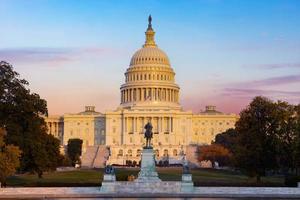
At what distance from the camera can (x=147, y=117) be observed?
166m

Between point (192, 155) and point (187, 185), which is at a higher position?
point (192, 155)

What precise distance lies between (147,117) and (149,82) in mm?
10162

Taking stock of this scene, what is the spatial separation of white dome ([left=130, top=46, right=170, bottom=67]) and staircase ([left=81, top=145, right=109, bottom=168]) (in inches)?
1193

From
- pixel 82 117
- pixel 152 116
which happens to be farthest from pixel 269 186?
pixel 82 117

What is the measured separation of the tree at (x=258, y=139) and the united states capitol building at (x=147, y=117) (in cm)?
9349

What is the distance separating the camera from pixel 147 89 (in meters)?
172

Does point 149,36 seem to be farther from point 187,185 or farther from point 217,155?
point 187,185

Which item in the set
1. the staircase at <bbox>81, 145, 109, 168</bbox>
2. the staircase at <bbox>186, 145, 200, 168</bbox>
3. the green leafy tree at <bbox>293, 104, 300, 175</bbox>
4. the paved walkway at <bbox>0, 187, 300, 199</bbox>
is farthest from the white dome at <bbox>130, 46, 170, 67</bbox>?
the paved walkway at <bbox>0, 187, 300, 199</bbox>

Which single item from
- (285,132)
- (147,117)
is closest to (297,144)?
(285,132)

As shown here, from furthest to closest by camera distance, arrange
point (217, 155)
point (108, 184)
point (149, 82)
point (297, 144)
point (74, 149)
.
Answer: point (149, 82) → point (74, 149) → point (217, 155) → point (297, 144) → point (108, 184)

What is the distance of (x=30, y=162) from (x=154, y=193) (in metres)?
16.0

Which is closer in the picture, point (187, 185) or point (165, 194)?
point (165, 194)

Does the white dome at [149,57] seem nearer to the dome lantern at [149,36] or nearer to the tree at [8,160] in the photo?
the dome lantern at [149,36]

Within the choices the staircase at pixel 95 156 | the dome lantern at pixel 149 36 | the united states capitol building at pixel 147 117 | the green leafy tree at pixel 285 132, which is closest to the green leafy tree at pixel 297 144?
the green leafy tree at pixel 285 132
